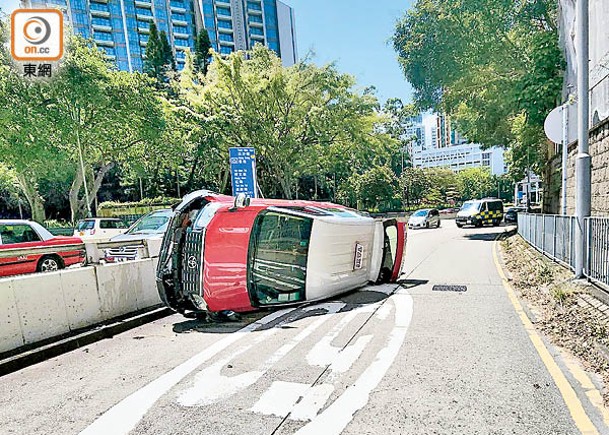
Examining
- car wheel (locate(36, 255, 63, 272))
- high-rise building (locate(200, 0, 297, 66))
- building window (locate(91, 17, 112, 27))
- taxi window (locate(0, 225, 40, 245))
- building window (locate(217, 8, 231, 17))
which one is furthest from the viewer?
building window (locate(217, 8, 231, 17))

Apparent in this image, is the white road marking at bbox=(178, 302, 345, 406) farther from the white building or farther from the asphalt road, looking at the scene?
the white building

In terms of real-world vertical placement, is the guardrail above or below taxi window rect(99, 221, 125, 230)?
above

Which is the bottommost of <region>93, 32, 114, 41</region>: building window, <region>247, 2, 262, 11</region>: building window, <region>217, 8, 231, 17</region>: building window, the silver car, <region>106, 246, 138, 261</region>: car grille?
the silver car

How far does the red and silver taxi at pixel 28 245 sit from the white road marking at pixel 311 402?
8346mm

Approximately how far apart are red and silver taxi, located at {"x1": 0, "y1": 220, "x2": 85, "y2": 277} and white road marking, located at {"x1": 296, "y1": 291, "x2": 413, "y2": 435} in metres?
8.20

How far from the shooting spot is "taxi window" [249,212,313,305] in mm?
6508

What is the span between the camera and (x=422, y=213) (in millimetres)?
33656

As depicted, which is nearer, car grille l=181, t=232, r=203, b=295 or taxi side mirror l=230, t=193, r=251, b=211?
car grille l=181, t=232, r=203, b=295

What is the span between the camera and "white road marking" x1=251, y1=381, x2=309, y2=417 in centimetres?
359

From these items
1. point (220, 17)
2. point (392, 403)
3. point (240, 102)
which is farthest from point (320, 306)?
point (220, 17)

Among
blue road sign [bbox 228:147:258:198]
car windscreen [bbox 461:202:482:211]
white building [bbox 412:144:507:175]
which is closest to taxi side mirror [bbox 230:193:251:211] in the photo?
blue road sign [bbox 228:147:258:198]

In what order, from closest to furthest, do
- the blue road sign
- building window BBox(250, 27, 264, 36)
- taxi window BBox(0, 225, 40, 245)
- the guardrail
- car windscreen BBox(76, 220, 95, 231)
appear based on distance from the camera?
1. the guardrail
2. taxi window BBox(0, 225, 40, 245)
3. the blue road sign
4. car windscreen BBox(76, 220, 95, 231)
5. building window BBox(250, 27, 264, 36)

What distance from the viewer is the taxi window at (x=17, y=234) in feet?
35.3

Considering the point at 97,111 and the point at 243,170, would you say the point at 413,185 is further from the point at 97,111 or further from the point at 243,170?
the point at 243,170
